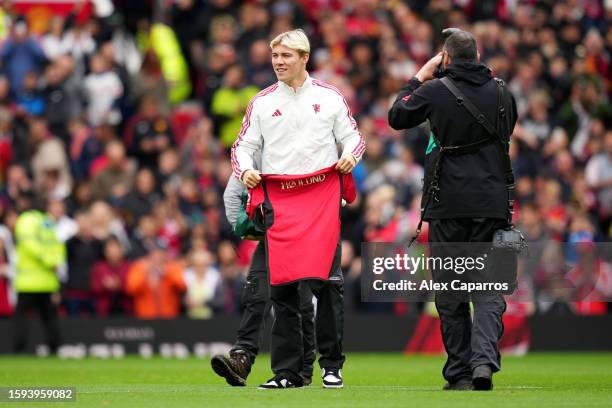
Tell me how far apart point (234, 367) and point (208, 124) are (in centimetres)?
1212

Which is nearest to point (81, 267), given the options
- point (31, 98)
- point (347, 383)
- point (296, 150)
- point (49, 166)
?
point (49, 166)

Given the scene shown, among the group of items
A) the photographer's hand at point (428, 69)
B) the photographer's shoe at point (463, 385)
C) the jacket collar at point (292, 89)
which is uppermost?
the photographer's hand at point (428, 69)

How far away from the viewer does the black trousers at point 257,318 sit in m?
12.2

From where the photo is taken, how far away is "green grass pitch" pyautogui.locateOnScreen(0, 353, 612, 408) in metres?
10.2

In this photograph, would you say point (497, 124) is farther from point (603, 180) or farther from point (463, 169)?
point (603, 180)

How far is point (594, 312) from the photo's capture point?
2095 centimetres

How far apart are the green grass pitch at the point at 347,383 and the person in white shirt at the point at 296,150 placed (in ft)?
0.96

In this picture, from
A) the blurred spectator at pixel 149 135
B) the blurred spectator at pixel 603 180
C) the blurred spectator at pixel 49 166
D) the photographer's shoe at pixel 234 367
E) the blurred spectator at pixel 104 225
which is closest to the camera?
the photographer's shoe at pixel 234 367

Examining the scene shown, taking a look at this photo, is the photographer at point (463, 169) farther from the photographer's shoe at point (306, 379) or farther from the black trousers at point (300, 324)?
the photographer's shoe at point (306, 379)

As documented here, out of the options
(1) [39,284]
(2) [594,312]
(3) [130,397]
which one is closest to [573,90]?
(2) [594,312]

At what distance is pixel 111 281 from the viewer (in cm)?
2144

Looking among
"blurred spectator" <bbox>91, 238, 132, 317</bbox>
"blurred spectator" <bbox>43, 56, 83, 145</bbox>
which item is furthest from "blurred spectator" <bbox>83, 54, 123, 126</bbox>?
"blurred spectator" <bbox>91, 238, 132, 317</bbox>

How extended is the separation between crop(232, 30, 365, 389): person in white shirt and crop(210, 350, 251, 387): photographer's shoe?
1.65 feet

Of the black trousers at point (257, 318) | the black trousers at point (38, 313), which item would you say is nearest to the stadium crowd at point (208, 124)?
the black trousers at point (38, 313)
